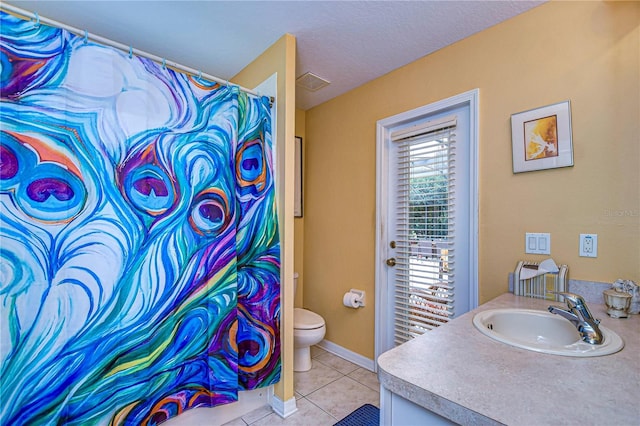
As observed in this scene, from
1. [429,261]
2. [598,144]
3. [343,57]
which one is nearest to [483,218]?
[429,261]

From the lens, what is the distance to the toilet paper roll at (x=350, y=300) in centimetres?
251

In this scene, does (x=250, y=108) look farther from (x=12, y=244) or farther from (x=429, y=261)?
(x=429, y=261)

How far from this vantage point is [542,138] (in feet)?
5.20

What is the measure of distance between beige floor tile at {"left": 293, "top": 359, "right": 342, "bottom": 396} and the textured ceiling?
2.31 meters

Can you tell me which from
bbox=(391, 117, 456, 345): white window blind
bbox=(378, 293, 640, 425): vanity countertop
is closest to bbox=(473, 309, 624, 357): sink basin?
bbox=(378, 293, 640, 425): vanity countertop

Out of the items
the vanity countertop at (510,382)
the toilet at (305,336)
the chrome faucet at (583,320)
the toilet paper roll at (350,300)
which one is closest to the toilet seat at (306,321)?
the toilet at (305,336)

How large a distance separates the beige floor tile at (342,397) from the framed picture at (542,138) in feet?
5.50

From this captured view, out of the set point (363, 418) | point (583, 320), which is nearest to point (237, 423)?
point (363, 418)

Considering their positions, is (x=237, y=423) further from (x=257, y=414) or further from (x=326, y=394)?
(x=326, y=394)

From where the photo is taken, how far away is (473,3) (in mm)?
1643

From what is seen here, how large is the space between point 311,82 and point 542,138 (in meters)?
1.68

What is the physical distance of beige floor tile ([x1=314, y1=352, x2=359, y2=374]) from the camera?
8.01 ft

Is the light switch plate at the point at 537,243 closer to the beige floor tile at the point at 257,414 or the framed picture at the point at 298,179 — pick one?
the beige floor tile at the point at 257,414

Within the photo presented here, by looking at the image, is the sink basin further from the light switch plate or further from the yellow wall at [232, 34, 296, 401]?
the yellow wall at [232, 34, 296, 401]
